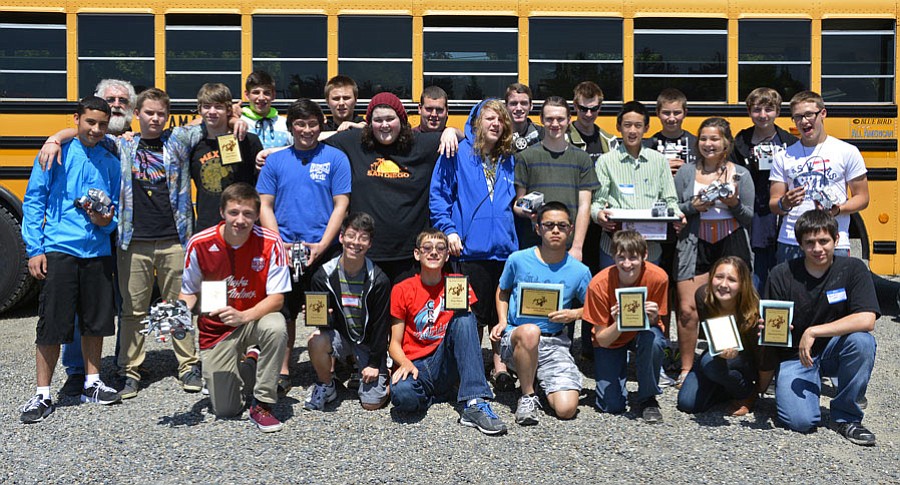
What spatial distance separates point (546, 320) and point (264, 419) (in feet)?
5.44

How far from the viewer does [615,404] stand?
14.9 ft

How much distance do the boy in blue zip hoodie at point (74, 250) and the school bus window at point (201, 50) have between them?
1820mm

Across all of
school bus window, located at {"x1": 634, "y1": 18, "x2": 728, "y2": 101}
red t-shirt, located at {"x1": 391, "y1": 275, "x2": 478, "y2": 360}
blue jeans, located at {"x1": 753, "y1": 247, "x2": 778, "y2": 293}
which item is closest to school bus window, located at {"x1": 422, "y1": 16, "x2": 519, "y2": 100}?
school bus window, located at {"x1": 634, "y1": 18, "x2": 728, "y2": 101}

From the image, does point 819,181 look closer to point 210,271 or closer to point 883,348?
point 883,348

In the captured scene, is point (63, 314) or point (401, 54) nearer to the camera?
point (63, 314)

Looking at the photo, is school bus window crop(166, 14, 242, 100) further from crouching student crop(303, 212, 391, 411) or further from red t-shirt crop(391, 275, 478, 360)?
red t-shirt crop(391, 275, 478, 360)

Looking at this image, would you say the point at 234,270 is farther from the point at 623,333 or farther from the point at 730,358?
the point at 730,358

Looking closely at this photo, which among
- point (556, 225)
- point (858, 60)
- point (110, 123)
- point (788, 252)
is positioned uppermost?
point (858, 60)

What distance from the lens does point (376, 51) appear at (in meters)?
6.61

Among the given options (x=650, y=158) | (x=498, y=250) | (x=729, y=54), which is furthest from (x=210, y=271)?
(x=729, y=54)

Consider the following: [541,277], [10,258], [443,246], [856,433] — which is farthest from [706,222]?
[10,258]

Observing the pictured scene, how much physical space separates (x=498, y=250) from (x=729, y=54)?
3.00 metres

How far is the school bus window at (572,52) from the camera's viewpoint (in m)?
6.61

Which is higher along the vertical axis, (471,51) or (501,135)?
(471,51)
